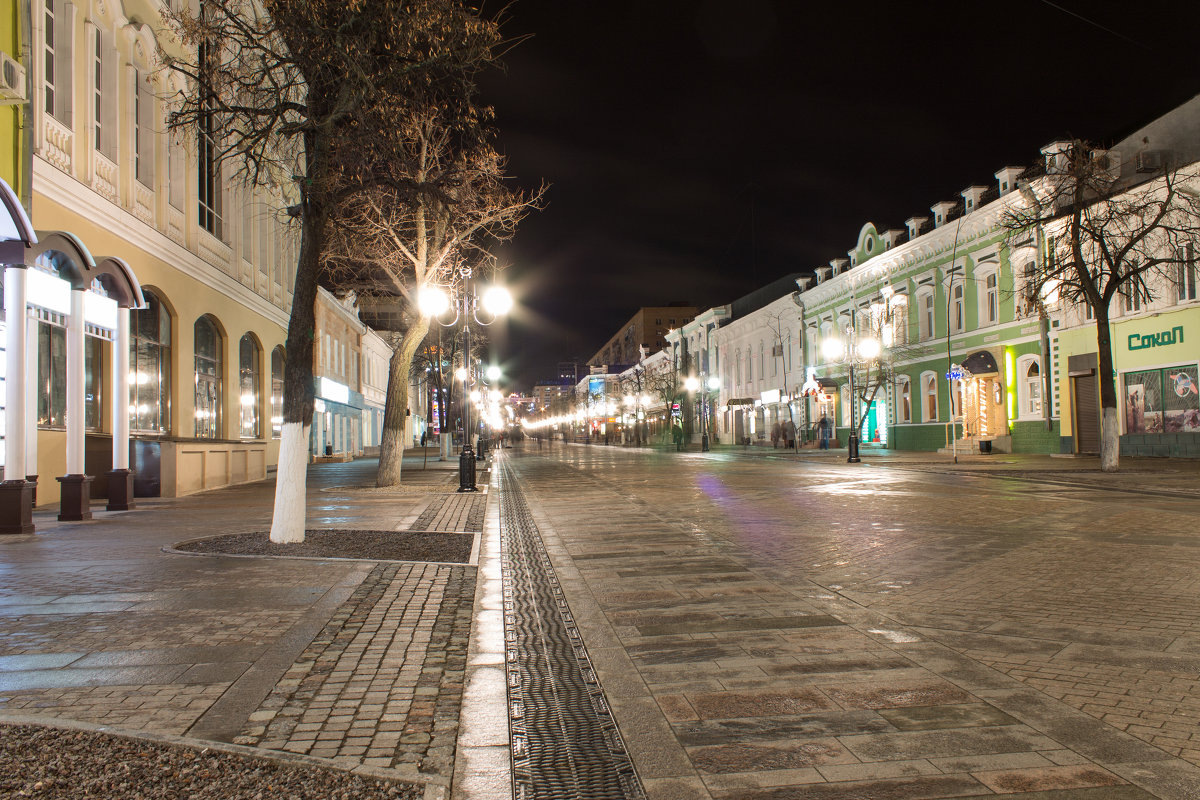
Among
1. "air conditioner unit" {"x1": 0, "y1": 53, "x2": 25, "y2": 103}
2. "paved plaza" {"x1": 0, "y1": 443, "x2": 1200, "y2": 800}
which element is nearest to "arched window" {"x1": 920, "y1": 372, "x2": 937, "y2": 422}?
"paved plaza" {"x1": 0, "y1": 443, "x2": 1200, "y2": 800}

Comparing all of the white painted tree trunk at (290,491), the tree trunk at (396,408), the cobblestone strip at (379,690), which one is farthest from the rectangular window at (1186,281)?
the cobblestone strip at (379,690)

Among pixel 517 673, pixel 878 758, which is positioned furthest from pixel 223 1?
pixel 878 758

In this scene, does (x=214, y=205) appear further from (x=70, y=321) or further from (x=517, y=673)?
(x=517, y=673)

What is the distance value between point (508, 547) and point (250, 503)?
7307mm

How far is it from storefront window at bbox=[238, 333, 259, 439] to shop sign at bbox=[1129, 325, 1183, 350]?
2678 cm

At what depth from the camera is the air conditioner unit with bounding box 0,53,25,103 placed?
1275 centimetres

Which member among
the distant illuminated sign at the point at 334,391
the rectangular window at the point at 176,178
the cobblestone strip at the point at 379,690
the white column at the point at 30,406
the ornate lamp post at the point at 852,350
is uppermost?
the rectangular window at the point at 176,178

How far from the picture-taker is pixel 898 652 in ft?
17.2

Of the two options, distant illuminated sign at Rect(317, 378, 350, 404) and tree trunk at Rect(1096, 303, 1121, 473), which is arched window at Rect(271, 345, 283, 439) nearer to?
distant illuminated sign at Rect(317, 378, 350, 404)

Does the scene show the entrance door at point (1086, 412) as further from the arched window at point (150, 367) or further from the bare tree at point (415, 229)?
the arched window at point (150, 367)

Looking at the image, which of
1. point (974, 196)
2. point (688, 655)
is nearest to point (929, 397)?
point (974, 196)

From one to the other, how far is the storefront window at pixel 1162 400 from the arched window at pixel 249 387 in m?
26.9

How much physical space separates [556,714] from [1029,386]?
1252 inches

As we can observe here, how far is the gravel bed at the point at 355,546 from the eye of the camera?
9.06m
